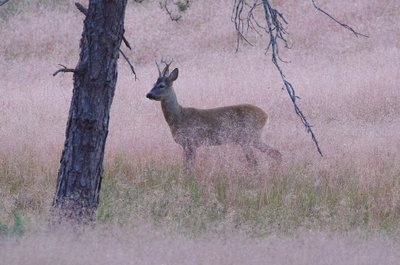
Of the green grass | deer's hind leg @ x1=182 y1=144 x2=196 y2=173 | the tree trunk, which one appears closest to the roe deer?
deer's hind leg @ x1=182 y1=144 x2=196 y2=173

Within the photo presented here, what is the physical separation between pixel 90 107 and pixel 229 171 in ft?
8.85

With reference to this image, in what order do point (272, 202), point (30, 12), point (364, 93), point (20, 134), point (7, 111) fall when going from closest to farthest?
point (272, 202) < point (20, 134) < point (7, 111) < point (364, 93) < point (30, 12)

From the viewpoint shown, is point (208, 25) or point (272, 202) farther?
point (208, 25)

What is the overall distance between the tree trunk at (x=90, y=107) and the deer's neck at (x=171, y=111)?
13.3 ft

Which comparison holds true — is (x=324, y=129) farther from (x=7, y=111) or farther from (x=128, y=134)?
(x=7, y=111)

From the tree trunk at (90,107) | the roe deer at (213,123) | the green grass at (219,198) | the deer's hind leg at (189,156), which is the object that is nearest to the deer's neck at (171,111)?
the roe deer at (213,123)

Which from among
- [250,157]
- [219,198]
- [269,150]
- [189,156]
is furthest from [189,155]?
[219,198]

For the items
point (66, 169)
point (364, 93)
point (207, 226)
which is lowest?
point (207, 226)

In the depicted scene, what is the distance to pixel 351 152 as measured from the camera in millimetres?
10781

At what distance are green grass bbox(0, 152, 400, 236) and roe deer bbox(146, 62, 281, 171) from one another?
105 centimetres

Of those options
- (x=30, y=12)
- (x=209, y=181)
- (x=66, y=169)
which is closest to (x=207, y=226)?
(x=66, y=169)

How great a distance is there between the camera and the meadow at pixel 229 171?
610 cm

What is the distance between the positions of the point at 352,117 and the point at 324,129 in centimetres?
159

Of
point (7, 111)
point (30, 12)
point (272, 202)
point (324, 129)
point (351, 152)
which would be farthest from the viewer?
point (30, 12)
